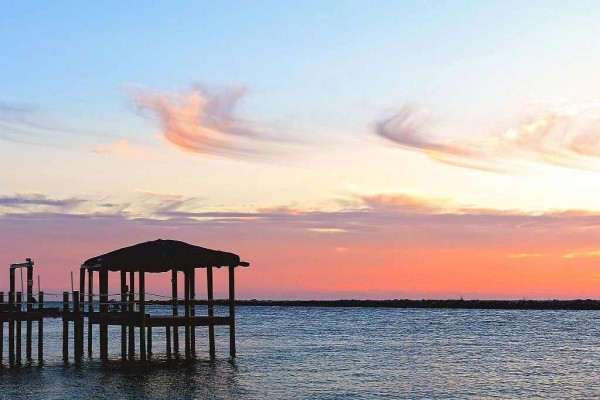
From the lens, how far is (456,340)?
64.8 meters

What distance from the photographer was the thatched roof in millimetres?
37281

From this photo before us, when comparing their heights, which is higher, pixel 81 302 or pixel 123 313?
pixel 81 302

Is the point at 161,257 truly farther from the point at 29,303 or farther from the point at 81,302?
the point at 29,303

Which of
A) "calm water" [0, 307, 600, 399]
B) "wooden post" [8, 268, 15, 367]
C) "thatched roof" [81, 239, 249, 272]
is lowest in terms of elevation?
"calm water" [0, 307, 600, 399]

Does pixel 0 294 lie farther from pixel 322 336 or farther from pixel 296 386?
pixel 322 336

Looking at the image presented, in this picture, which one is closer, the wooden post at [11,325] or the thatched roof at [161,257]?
the thatched roof at [161,257]

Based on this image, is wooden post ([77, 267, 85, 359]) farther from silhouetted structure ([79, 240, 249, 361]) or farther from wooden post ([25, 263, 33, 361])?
wooden post ([25, 263, 33, 361])

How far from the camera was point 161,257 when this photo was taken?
3706 centimetres

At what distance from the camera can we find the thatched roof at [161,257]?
37281mm

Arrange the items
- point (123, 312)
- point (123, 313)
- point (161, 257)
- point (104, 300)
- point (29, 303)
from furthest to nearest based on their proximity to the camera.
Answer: point (104, 300) → point (29, 303) → point (123, 312) → point (123, 313) → point (161, 257)

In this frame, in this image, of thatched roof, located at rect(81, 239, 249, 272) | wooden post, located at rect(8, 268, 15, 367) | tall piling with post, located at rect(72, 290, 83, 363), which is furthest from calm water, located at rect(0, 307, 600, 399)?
thatched roof, located at rect(81, 239, 249, 272)

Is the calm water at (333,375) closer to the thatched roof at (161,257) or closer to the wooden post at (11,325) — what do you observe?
the wooden post at (11,325)

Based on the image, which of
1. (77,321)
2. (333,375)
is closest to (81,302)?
(77,321)

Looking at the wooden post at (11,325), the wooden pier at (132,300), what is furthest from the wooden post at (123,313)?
the wooden post at (11,325)
